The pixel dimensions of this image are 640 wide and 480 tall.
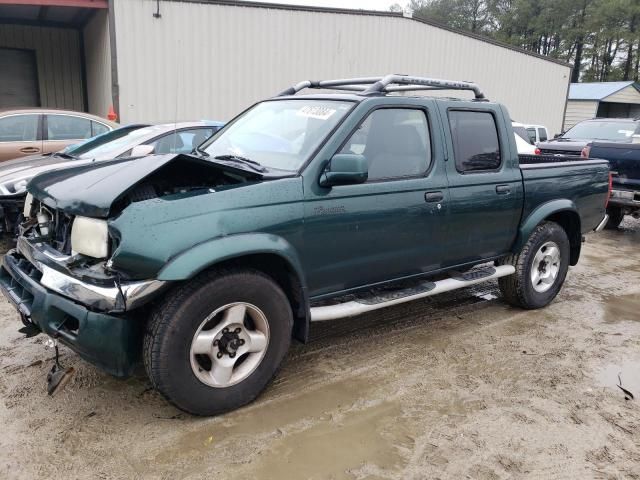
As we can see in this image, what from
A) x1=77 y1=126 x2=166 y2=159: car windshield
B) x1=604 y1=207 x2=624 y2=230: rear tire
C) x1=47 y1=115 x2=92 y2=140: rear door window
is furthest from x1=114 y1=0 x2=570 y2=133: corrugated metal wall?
x1=604 y1=207 x2=624 y2=230: rear tire

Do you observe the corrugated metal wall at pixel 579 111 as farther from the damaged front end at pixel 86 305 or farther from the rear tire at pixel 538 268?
the damaged front end at pixel 86 305

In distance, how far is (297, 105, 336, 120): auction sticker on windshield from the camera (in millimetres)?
3742

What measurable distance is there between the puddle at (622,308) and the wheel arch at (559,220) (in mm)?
590

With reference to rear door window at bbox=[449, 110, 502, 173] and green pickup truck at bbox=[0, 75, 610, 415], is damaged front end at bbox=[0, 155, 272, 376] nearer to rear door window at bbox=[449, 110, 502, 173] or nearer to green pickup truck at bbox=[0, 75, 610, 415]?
green pickup truck at bbox=[0, 75, 610, 415]

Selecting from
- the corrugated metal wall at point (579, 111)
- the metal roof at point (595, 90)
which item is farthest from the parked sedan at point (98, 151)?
the metal roof at point (595, 90)

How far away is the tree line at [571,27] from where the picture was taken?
4709 centimetres

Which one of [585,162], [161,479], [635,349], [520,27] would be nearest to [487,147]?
[585,162]

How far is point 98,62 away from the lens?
42.3 feet

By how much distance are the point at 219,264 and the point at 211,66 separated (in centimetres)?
1044

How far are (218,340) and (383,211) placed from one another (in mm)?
1426

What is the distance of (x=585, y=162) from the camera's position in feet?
17.9

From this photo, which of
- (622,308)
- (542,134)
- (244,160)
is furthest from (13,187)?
(542,134)

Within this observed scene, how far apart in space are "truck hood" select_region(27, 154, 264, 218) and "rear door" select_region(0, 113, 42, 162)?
482 centimetres

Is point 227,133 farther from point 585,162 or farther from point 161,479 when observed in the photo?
point 585,162
